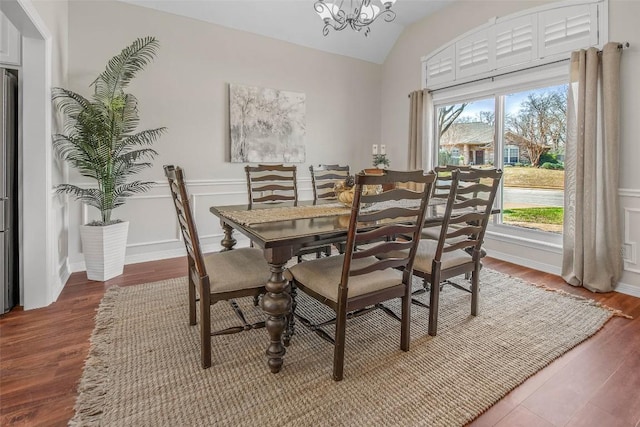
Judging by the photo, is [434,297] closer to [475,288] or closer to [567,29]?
[475,288]

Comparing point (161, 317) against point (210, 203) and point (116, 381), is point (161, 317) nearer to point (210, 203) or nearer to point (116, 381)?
point (116, 381)

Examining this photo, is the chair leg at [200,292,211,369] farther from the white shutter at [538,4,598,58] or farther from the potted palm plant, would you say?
the white shutter at [538,4,598,58]

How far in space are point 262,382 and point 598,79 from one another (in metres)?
3.54

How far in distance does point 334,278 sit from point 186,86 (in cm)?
313

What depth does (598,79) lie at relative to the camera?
2.89m

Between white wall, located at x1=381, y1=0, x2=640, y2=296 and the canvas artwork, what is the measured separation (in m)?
Result: 1.53

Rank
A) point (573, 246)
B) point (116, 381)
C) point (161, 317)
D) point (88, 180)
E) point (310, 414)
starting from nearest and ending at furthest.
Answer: point (310, 414) → point (116, 381) → point (161, 317) → point (573, 246) → point (88, 180)

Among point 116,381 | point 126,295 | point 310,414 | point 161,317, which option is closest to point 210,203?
point 126,295

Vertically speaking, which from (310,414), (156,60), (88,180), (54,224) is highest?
(156,60)

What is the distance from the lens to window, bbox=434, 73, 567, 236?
3.54m

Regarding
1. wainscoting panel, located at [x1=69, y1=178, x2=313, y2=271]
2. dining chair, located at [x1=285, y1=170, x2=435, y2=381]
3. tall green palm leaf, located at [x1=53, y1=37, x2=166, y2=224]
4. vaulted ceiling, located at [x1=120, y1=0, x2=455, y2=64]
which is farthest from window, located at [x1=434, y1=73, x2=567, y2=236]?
tall green palm leaf, located at [x1=53, y1=37, x2=166, y2=224]

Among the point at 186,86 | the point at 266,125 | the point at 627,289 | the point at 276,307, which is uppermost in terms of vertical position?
the point at 186,86

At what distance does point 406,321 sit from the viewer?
6.24 feet

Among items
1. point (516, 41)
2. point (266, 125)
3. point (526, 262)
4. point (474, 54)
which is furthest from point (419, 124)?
point (526, 262)
